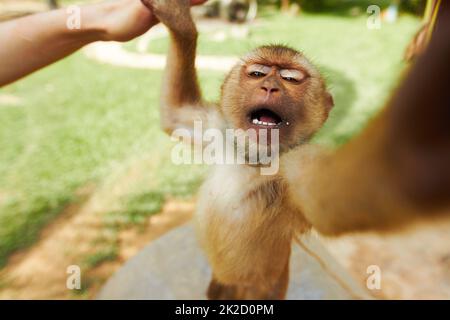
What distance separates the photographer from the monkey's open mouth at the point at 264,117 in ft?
6.84

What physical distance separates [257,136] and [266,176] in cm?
22

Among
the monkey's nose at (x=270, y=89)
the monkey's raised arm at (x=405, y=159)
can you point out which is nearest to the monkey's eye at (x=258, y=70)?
the monkey's nose at (x=270, y=89)

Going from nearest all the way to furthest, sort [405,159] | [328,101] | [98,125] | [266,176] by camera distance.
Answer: [405,159]
[266,176]
[328,101]
[98,125]

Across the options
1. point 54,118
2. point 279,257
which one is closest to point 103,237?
point 279,257

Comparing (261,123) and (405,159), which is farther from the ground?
(405,159)

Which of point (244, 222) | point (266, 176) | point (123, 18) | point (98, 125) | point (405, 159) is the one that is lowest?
point (98, 125)

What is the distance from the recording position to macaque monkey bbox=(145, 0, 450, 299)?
1249 mm

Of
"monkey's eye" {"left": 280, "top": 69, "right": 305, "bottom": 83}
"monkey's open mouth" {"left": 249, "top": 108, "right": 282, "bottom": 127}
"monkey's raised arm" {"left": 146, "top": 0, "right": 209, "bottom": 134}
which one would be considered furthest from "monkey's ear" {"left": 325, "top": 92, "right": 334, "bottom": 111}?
"monkey's raised arm" {"left": 146, "top": 0, "right": 209, "bottom": 134}

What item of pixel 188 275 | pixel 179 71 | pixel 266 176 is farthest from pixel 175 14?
pixel 188 275

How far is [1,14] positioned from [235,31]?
10.0 metres

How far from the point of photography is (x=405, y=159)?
869 millimetres

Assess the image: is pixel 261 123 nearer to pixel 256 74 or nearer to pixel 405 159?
pixel 256 74
